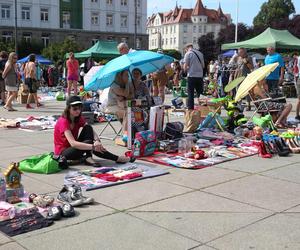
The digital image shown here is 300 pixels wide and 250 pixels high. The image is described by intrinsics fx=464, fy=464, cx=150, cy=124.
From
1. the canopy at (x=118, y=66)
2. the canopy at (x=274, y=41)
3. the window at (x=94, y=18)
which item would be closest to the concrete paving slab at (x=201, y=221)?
the canopy at (x=118, y=66)

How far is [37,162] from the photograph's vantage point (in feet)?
20.9

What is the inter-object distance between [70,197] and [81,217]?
436 millimetres

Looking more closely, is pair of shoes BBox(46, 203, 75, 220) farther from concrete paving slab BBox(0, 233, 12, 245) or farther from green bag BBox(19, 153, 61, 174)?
green bag BBox(19, 153, 61, 174)

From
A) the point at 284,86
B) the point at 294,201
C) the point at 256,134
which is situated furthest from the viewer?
the point at 284,86

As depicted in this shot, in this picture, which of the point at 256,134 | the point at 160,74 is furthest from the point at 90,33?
the point at 256,134

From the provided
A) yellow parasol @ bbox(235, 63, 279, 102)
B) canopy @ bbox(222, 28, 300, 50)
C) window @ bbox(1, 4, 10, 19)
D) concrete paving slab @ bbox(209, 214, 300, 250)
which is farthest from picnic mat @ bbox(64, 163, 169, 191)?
window @ bbox(1, 4, 10, 19)

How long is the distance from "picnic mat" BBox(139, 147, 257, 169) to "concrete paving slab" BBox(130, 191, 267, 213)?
58.7 inches

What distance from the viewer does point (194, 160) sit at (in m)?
6.98

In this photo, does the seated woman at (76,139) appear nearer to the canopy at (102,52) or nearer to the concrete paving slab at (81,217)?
the concrete paving slab at (81,217)

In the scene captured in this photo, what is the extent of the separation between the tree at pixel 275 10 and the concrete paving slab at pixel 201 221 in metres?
82.2

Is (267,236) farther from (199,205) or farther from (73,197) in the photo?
(73,197)

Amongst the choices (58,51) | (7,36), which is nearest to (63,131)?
(58,51)

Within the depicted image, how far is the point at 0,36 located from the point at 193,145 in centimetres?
5978

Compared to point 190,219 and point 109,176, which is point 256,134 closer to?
point 109,176
